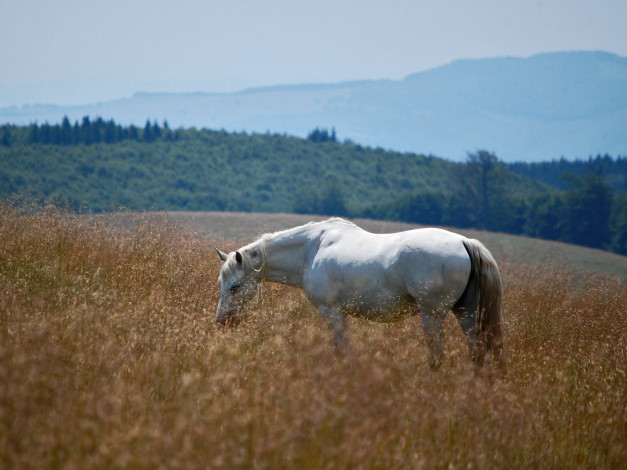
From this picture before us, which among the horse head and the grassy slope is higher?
the horse head

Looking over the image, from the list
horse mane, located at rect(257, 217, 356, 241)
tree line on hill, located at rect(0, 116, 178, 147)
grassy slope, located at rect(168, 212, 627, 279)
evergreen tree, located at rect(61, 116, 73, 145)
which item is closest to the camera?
horse mane, located at rect(257, 217, 356, 241)

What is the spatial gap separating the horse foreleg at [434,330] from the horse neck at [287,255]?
2014 millimetres

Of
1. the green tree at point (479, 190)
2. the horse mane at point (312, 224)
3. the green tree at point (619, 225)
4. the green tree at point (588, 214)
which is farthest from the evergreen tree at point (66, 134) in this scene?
the horse mane at point (312, 224)

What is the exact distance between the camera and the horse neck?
743cm

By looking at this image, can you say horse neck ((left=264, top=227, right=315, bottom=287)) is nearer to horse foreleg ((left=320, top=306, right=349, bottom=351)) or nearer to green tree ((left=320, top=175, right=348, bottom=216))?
horse foreleg ((left=320, top=306, right=349, bottom=351))

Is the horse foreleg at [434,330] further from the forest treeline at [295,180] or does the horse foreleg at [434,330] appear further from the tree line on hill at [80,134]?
the tree line on hill at [80,134]

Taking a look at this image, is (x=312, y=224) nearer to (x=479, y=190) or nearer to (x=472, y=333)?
(x=472, y=333)

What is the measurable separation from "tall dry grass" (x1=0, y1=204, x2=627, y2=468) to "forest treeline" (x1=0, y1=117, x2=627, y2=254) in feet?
200

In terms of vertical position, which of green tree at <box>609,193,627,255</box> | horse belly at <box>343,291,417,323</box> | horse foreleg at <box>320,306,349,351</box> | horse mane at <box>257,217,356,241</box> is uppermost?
horse mane at <box>257,217,356,241</box>

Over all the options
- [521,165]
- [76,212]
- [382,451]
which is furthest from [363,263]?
[521,165]

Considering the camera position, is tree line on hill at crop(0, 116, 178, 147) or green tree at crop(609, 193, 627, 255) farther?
tree line on hill at crop(0, 116, 178, 147)

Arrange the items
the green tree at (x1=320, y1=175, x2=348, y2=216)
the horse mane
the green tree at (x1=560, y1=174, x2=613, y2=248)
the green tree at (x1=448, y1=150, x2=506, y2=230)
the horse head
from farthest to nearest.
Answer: the green tree at (x1=320, y1=175, x2=348, y2=216), the green tree at (x1=448, y1=150, x2=506, y2=230), the green tree at (x1=560, y1=174, x2=613, y2=248), the horse mane, the horse head

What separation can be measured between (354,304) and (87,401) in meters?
3.41

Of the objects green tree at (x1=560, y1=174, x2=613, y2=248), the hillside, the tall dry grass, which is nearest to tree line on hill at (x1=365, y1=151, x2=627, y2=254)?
green tree at (x1=560, y1=174, x2=613, y2=248)
